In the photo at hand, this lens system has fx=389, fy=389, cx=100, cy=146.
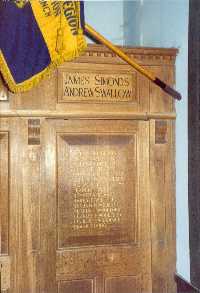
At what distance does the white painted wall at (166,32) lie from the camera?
293 cm

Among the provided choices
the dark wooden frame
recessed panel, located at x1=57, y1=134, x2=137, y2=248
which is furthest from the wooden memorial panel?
the dark wooden frame

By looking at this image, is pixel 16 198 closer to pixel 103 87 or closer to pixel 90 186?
pixel 90 186

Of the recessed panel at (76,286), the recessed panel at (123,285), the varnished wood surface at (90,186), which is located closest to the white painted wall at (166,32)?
the varnished wood surface at (90,186)

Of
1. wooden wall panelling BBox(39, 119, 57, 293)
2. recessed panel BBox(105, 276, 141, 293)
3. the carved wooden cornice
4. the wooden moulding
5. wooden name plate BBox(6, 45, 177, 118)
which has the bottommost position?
recessed panel BBox(105, 276, 141, 293)

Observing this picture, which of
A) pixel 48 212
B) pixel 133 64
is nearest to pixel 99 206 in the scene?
pixel 48 212

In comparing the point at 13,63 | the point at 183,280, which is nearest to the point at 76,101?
the point at 13,63

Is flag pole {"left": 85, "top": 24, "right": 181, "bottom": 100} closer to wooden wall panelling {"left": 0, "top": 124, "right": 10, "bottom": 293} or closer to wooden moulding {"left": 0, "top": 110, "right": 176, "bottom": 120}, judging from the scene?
wooden moulding {"left": 0, "top": 110, "right": 176, "bottom": 120}

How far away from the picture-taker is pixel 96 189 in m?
2.88

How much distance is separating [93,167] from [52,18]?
1.08 meters

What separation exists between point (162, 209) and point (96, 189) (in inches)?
21.1

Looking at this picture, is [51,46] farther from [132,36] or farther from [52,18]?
[132,36]

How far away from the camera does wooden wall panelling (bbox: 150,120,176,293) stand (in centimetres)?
295

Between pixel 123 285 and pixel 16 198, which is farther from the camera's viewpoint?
pixel 123 285

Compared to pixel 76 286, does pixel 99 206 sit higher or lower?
higher
